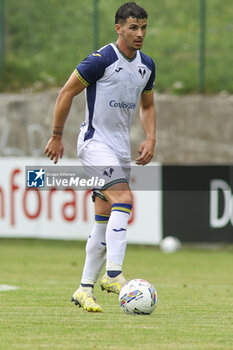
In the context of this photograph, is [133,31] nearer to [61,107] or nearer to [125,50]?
[125,50]

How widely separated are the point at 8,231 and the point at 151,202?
8.87 feet

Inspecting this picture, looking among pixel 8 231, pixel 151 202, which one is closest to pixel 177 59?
pixel 151 202

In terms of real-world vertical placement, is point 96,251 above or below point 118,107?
below

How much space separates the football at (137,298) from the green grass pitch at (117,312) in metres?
0.08

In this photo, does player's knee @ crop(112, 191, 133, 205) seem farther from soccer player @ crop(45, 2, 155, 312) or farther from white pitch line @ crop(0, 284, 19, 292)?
white pitch line @ crop(0, 284, 19, 292)

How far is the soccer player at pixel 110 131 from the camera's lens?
6539 millimetres

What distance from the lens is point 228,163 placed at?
15.9m

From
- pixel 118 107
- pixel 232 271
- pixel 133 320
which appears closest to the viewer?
pixel 133 320

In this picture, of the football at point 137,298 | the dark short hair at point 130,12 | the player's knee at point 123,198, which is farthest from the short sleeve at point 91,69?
the football at point 137,298

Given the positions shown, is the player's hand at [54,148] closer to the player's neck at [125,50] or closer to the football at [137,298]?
the player's neck at [125,50]

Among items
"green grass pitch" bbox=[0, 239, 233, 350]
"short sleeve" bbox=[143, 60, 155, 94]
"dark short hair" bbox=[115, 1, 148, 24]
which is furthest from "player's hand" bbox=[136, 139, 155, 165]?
"green grass pitch" bbox=[0, 239, 233, 350]

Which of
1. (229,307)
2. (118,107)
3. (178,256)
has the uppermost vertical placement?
(118,107)

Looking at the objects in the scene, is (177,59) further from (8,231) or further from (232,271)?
(232,271)

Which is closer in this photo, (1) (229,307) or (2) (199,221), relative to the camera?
(1) (229,307)
